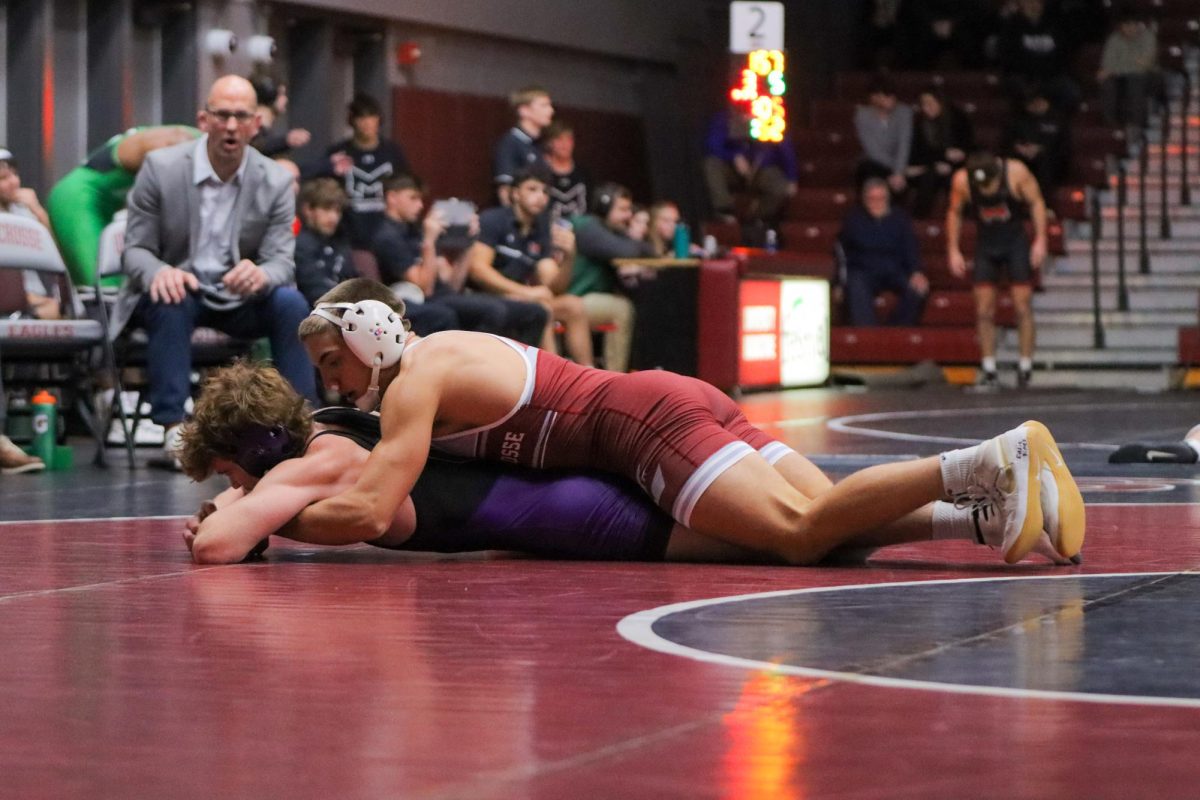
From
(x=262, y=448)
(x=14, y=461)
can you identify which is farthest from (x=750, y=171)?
(x=262, y=448)

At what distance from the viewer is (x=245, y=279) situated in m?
8.31

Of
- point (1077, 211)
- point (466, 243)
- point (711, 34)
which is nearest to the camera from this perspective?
point (466, 243)

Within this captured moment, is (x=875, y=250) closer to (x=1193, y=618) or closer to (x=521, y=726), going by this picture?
(x=1193, y=618)

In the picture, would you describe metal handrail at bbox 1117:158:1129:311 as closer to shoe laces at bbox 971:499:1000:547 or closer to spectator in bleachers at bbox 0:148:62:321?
spectator in bleachers at bbox 0:148:62:321

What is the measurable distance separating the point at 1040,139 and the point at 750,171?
2.55 m

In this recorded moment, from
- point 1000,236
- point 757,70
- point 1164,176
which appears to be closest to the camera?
point 1000,236

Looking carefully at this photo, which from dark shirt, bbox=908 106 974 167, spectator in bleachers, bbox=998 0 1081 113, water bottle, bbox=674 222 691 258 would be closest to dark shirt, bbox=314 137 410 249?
water bottle, bbox=674 222 691 258

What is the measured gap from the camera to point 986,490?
4523 mm

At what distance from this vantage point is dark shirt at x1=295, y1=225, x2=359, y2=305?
1029 centimetres

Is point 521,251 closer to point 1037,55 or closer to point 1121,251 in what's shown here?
point 1121,251

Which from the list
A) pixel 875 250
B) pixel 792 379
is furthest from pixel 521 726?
pixel 875 250

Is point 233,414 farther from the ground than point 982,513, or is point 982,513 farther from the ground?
point 233,414

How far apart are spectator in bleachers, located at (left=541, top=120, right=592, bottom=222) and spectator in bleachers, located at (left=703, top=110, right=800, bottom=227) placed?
419cm

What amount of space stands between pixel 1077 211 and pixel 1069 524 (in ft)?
51.5
